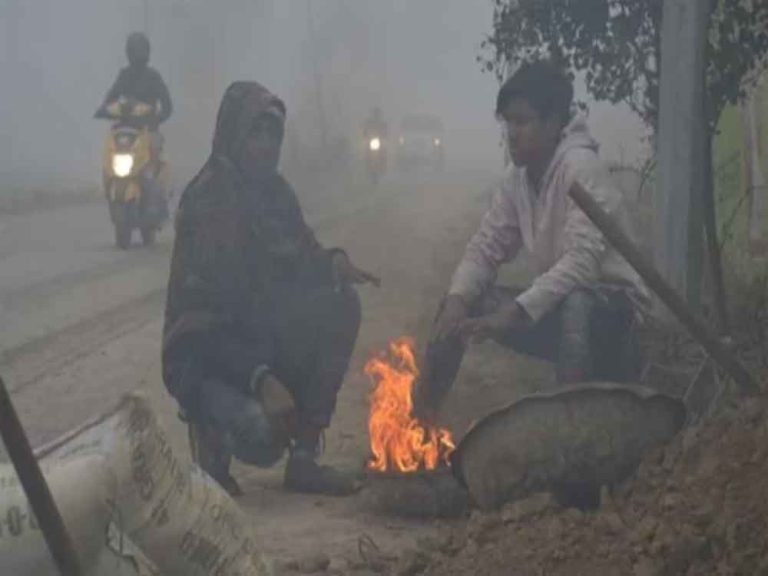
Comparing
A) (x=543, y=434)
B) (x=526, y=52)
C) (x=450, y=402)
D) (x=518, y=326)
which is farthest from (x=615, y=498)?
(x=526, y=52)

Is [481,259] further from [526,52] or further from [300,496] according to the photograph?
[526,52]

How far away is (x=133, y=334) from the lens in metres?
10.7

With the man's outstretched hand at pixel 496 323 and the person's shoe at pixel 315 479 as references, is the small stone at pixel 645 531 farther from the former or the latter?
the person's shoe at pixel 315 479

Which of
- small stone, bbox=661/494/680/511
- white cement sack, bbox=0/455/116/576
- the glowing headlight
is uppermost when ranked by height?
white cement sack, bbox=0/455/116/576

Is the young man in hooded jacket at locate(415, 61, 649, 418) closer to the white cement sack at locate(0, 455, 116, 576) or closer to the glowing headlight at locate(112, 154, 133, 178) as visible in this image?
the white cement sack at locate(0, 455, 116, 576)

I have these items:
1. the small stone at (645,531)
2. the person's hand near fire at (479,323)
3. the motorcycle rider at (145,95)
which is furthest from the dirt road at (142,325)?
the small stone at (645,531)

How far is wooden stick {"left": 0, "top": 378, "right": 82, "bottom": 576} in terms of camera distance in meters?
2.70

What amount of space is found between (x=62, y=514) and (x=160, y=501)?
1.31ft

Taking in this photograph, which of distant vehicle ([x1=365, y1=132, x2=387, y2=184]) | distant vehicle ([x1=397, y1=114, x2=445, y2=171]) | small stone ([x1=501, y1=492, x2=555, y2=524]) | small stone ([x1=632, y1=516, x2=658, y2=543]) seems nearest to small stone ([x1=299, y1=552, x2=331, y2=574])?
small stone ([x1=501, y1=492, x2=555, y2=524])

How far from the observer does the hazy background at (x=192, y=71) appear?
4853 centimetres

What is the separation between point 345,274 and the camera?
629 centimetres

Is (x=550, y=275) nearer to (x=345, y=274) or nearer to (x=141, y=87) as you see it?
(x=345, y=274)

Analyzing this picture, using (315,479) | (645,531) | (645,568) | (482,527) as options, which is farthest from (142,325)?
(645,568)

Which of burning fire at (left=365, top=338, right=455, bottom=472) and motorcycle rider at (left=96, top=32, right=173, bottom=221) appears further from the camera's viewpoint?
motorcycle rider at (left=96, top=32, right=173, bottom=221)
